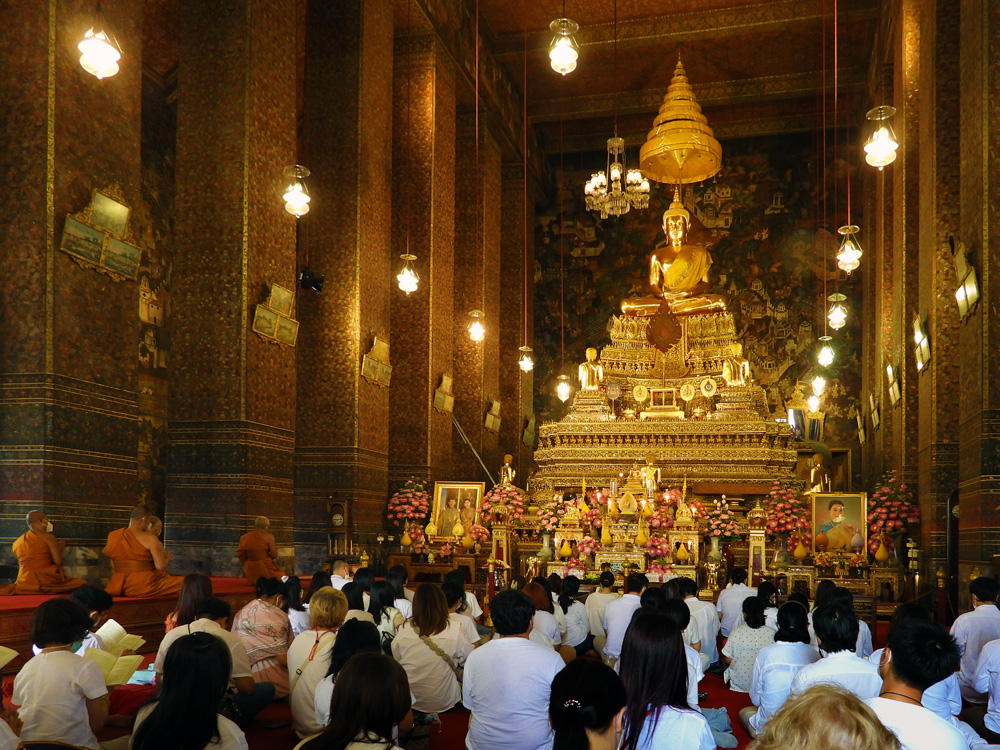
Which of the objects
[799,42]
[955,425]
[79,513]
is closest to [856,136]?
[799,42]

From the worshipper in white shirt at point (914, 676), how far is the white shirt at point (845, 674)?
0.80 m

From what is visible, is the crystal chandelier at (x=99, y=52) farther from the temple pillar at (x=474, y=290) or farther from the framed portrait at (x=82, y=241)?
the temple pillar at (x=474, y=290)

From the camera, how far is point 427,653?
5617 mm

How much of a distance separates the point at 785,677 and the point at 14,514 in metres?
6.00

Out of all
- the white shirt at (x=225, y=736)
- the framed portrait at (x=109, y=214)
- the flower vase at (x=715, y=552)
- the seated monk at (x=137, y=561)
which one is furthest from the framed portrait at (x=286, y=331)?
the white shirt at (x=225, y=736)

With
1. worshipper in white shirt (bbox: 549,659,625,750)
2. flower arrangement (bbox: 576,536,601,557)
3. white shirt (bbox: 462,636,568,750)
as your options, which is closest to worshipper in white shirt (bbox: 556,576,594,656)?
white shirt (bbox: 462,636,568,750)

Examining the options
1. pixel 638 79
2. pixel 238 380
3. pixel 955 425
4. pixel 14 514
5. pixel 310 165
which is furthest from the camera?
pixel 638 79

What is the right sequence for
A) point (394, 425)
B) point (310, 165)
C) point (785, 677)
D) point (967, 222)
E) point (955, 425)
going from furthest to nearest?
1. point (394, 425)
2. point (310, 165)
3. point (955, 425)
4. point (967, 222)
5. point (785, 677)

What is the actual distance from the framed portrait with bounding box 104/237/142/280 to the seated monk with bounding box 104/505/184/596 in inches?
85.2

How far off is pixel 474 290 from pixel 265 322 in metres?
8.79

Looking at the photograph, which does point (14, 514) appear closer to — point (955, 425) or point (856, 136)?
point (955, 425)

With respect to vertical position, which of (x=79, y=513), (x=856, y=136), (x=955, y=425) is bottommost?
(x=79, y=513)

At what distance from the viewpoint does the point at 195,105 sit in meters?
10.8

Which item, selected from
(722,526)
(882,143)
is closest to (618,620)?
(882,143)
